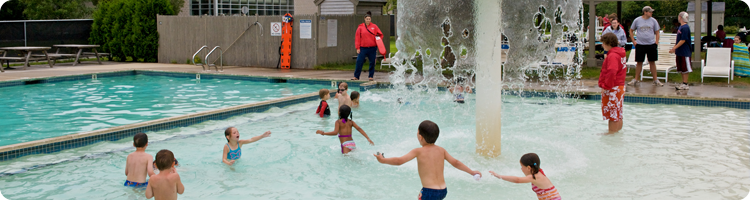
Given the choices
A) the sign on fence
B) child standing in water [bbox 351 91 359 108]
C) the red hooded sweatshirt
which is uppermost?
the sign on fence

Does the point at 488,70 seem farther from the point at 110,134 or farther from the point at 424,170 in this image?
the point at 110,134

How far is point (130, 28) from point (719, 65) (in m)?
18.3

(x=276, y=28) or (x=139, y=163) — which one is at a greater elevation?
(x=276, y=28)

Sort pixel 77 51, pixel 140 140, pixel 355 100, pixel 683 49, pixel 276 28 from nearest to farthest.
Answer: pixel 140 140 → pixel 355 100 → pixel 683 49 → pixel 276 28 → pixel 77 51

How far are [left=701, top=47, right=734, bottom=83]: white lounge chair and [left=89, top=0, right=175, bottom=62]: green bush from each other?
17.2 metres

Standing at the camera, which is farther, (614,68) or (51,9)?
(51,9)

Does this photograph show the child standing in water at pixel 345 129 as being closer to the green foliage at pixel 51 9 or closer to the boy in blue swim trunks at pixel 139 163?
the boy in blue swim trunks at pixel 139 163

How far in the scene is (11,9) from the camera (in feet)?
99.8

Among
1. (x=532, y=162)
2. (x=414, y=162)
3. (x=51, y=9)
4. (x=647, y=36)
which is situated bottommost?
(x=414, y=162)

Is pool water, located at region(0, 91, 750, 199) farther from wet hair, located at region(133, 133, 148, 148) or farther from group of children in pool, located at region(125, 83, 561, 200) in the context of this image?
wet hair, located at region(133, 133, 148, 148)

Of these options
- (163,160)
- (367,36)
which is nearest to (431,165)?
(163,160)

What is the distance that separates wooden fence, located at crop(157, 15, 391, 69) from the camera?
18.2 metres

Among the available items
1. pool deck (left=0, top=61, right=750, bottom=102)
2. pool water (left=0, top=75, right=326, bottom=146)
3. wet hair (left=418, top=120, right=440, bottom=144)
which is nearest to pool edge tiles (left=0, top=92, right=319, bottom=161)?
pool water (left=0, top=75, right=326, bottom=146)

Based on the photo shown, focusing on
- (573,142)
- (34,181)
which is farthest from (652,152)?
(34,181)
